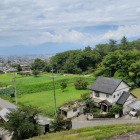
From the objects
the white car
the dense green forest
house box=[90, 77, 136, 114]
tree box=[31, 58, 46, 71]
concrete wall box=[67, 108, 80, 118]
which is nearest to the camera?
the white car

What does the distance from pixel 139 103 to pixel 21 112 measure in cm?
1848

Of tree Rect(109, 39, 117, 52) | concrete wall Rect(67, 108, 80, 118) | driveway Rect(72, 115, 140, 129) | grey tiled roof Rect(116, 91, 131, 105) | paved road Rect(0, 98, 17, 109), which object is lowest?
driveway Rect(72, 115, 140, 129)

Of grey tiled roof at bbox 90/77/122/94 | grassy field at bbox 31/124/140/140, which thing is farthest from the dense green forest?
grassy field at bbox 31/124/140/140

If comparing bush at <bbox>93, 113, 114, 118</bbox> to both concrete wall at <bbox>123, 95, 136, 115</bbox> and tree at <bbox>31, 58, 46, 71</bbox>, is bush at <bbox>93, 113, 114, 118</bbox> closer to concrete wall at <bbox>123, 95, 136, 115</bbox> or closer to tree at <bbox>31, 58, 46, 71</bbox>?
concrete wall at <bbox>123, 95, 136, 115</bbox>

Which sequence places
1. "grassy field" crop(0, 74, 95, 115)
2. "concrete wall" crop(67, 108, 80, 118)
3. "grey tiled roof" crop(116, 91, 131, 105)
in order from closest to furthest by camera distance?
"concrete wall" crop(67, 108, 80, 118), "grey tiled roof" crop(116, 91, 131, 105), "grassy field" crop(0, 74, 95, 115)

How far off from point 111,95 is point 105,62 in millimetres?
19112

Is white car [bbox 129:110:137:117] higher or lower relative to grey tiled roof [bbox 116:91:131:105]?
lower

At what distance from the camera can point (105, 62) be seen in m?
55.9

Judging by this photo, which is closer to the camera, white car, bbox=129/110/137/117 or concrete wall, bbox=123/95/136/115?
white car, bbox=129/110/137/117

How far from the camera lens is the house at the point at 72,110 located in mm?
36037

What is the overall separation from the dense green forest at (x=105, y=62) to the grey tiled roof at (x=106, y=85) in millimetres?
11858

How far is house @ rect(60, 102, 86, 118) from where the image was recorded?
36037 mm

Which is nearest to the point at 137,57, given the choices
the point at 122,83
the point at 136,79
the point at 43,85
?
the point at 136,79

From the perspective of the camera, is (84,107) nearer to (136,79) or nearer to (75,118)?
(75,118)
